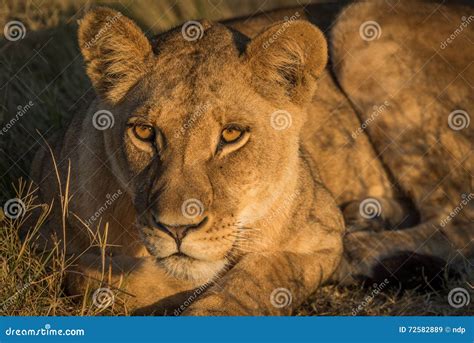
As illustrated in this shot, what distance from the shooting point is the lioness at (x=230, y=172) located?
3.40 m

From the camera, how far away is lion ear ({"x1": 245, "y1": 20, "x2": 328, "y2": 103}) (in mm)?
3576

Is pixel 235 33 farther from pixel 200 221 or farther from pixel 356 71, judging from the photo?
pixel 356 71

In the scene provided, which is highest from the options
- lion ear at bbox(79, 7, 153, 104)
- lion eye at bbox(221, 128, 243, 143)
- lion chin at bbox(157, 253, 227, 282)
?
lion ear at bbox(79, 7, 153, 104)

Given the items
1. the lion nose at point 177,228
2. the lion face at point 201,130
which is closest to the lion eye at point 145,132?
the lion face at point 201,130

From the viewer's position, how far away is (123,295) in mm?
3635

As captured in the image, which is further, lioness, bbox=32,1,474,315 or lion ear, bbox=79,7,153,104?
lion ear, bbox=79,7,153,104

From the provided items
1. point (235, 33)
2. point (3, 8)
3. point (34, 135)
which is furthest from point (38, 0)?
Result: point (235, 33)

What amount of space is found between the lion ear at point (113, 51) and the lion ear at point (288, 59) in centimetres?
41

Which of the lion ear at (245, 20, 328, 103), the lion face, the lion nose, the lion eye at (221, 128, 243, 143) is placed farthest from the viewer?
the lion ear at (245, 20, 328, 103)

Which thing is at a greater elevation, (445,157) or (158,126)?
(158,126)

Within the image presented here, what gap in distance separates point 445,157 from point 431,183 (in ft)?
0.48

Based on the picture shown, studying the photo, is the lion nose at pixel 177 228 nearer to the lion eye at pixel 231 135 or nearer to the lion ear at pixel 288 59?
the lion eye at pixel 231 135

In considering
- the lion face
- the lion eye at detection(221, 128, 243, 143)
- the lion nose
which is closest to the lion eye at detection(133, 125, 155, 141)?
the lion face

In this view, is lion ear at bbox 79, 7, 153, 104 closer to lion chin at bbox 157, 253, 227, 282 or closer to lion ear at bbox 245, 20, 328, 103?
lion ear at bbox 245, 20, 328, 103
